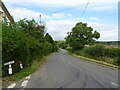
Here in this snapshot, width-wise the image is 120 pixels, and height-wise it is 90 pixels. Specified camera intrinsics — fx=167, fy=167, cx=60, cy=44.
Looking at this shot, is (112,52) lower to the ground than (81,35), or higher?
lower

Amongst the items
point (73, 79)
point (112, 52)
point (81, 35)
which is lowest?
point (73, 79)

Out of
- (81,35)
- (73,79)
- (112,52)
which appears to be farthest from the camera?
(81,35)

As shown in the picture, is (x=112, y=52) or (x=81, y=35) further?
(x=81, y=35)

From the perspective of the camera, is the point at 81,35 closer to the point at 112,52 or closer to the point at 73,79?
the point at 112,52

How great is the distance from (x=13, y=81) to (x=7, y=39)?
2.74 m

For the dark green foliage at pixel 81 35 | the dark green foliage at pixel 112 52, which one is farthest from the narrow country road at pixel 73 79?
the dark green foliage at pixel 81 35

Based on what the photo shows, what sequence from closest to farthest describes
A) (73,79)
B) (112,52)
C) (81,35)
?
(73,79), (112,52), (81,35)

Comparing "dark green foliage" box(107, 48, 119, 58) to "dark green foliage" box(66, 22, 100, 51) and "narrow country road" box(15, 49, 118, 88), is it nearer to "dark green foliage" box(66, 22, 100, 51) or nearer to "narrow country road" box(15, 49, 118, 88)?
"narrow country road" box(15, 49, 118, 88)

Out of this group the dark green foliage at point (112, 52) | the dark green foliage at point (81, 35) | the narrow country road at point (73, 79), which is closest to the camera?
the narrow country road at point (73, 79)

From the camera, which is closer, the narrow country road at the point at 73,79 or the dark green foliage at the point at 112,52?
the narrow country road at the point at 73,79

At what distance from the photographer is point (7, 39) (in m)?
10.6

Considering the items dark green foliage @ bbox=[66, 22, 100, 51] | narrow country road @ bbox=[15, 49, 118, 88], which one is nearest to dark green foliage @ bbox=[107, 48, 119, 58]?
narrow country road @ bbox=[15, 49, 118, 88]

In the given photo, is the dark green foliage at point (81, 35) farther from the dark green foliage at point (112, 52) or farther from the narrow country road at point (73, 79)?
the narrow country road at point (73, 79)

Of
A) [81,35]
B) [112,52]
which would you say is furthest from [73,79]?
[81,35]
